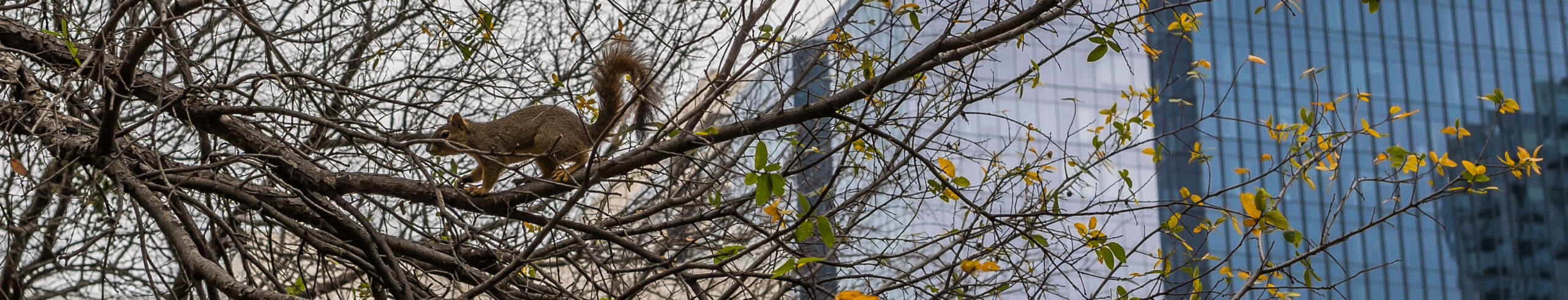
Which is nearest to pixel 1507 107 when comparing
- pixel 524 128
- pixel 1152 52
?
pixel 1152 52

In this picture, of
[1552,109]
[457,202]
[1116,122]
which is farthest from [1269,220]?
→ [1552,109]

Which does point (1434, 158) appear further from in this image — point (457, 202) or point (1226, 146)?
point (1226, 146)

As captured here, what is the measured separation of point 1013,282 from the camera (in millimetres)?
3391

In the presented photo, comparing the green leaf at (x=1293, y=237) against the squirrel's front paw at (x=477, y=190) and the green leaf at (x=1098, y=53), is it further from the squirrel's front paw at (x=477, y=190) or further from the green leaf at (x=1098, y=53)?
the squirrel's front paw at (x=477, y=190)

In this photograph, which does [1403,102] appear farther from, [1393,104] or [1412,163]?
[1412,163]

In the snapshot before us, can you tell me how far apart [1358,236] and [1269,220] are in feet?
98.0

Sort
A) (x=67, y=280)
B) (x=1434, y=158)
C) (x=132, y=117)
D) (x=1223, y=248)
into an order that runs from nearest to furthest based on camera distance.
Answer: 1. (x=1434, y=158)
2. (x=132, y=117)
3. (x=67, y=280)
4. (x=1223, y=248)

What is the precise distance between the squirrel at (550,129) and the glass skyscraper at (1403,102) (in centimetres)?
2624

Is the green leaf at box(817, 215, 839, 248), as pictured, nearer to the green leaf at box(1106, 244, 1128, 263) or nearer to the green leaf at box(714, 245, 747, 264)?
the green leaf at box(714, 245, 747, 264)

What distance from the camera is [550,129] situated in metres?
4.60

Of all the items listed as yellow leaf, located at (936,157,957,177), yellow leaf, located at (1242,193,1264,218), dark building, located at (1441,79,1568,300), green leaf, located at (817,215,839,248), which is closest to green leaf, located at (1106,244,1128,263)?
yellow leaf, located at (1242,193,1264,218)

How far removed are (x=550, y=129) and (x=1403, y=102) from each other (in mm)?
33485

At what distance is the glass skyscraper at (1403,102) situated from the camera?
30984 mm

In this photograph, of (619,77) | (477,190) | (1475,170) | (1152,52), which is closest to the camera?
(1152,52)
